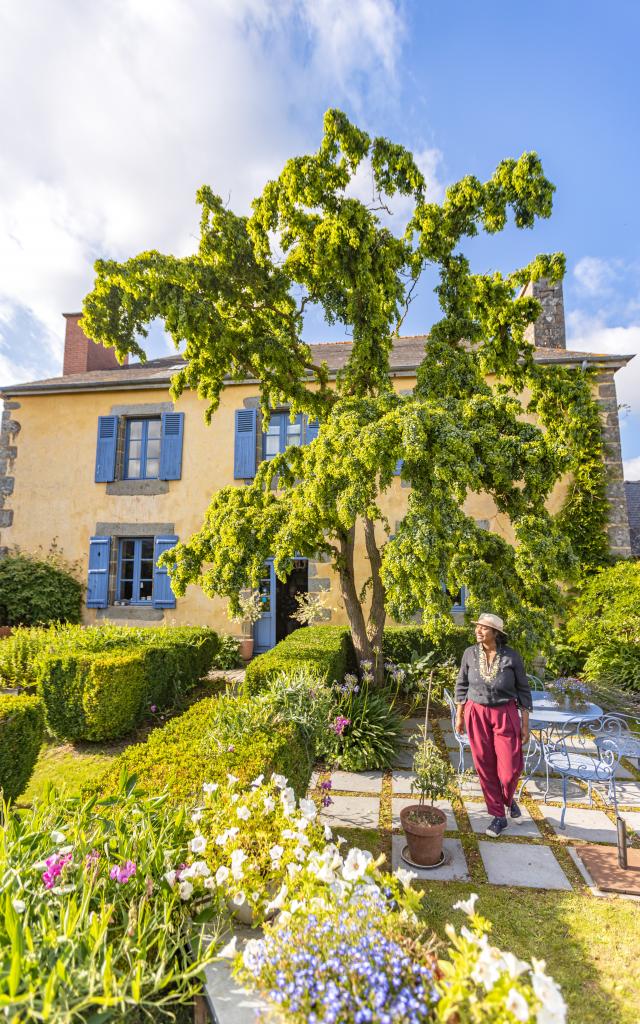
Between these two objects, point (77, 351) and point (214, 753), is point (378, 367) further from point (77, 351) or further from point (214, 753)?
point (77, 351)

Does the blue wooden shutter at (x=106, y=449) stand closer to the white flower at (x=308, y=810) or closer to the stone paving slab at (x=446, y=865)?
the stone paving slab at (x=446, y=865)

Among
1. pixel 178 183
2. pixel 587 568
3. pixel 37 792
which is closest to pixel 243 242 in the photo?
pixel 178 183

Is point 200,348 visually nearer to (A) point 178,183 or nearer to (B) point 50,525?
(A) point 178,183

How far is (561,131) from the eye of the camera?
16.6ft

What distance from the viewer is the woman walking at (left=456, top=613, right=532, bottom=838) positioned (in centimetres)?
415

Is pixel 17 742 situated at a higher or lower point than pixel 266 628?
lower

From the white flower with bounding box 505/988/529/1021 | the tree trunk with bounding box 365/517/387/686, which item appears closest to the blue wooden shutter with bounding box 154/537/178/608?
the tree trunk with bounding box 365/517/387/686

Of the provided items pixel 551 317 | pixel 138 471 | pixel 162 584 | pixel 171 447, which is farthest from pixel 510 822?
pixel 551 317

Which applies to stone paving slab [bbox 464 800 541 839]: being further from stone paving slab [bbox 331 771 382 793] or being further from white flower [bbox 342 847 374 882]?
white flower [bbox 342 847 374 882]

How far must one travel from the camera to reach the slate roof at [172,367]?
10508 millimetres

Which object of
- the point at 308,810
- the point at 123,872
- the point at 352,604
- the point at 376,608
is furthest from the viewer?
the point at 376,608

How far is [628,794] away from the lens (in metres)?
4.91

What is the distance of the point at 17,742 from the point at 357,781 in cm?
313

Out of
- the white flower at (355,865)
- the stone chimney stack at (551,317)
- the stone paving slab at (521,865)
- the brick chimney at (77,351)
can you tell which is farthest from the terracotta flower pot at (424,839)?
the brick chimney at (77,351)
